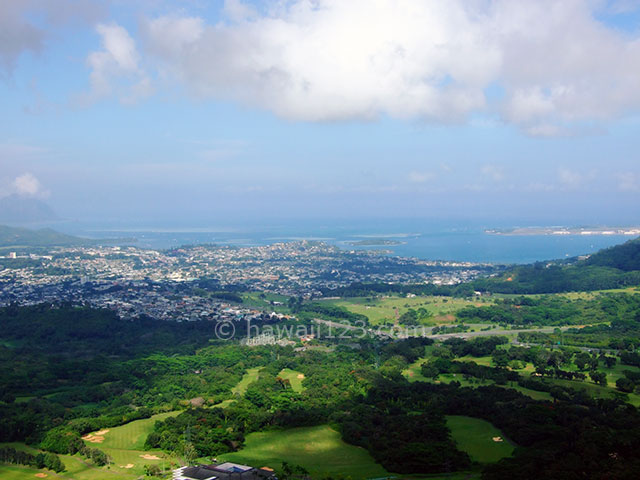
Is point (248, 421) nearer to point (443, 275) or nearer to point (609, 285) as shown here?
point (609, 285)

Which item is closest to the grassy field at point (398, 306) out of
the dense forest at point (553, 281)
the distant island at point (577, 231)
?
the dense forest at point (553, 281)

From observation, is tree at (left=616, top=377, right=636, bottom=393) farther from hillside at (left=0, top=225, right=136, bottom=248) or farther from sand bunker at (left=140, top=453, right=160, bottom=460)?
hillside at (left=0, top=225, right=136, bottom=248)

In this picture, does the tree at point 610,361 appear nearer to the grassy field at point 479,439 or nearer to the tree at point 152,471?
the grassy field at point 479,439

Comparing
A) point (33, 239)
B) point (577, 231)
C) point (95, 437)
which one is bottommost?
point (95, 437)

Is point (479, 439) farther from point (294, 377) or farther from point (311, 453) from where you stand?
point (294, 377)

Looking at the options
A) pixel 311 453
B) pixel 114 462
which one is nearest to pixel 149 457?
pixel 114 462

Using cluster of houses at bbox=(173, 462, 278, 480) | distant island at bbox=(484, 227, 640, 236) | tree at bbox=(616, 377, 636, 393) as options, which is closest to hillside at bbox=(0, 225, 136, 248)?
distant island at bbox=(484, 227, 640, 236)
